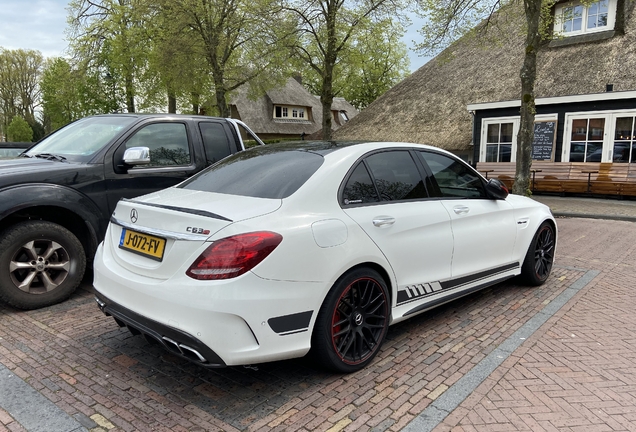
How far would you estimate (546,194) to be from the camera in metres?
15.6

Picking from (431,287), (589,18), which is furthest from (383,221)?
(589,18)

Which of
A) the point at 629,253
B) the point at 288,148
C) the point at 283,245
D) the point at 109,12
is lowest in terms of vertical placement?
the point at 629,253

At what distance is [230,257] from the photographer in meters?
2.57

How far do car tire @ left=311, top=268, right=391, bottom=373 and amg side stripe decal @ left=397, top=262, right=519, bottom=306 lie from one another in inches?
8.4

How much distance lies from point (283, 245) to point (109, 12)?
26.9m

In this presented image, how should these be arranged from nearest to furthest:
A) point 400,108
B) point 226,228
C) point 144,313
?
point 226,228 → point 144,313 → point 400,108

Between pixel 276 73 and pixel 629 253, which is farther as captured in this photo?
pixel 276 73

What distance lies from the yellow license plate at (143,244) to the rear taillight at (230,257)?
34cm

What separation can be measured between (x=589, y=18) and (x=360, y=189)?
2025cm

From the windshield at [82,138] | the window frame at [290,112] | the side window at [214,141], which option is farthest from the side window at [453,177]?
the window frame at [290,112]

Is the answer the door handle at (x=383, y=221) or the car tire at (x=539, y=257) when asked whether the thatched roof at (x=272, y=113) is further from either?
the door handle at (x=383, y=221)

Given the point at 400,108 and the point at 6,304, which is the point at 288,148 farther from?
the point at 400,108

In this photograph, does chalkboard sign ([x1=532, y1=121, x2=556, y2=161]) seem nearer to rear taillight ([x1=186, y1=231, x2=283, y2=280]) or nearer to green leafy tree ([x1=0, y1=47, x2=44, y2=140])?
rear taillight ([x1=186, y1=231, x2=283, y2=280])

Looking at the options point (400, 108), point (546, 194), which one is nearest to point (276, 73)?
point (400, 108)
